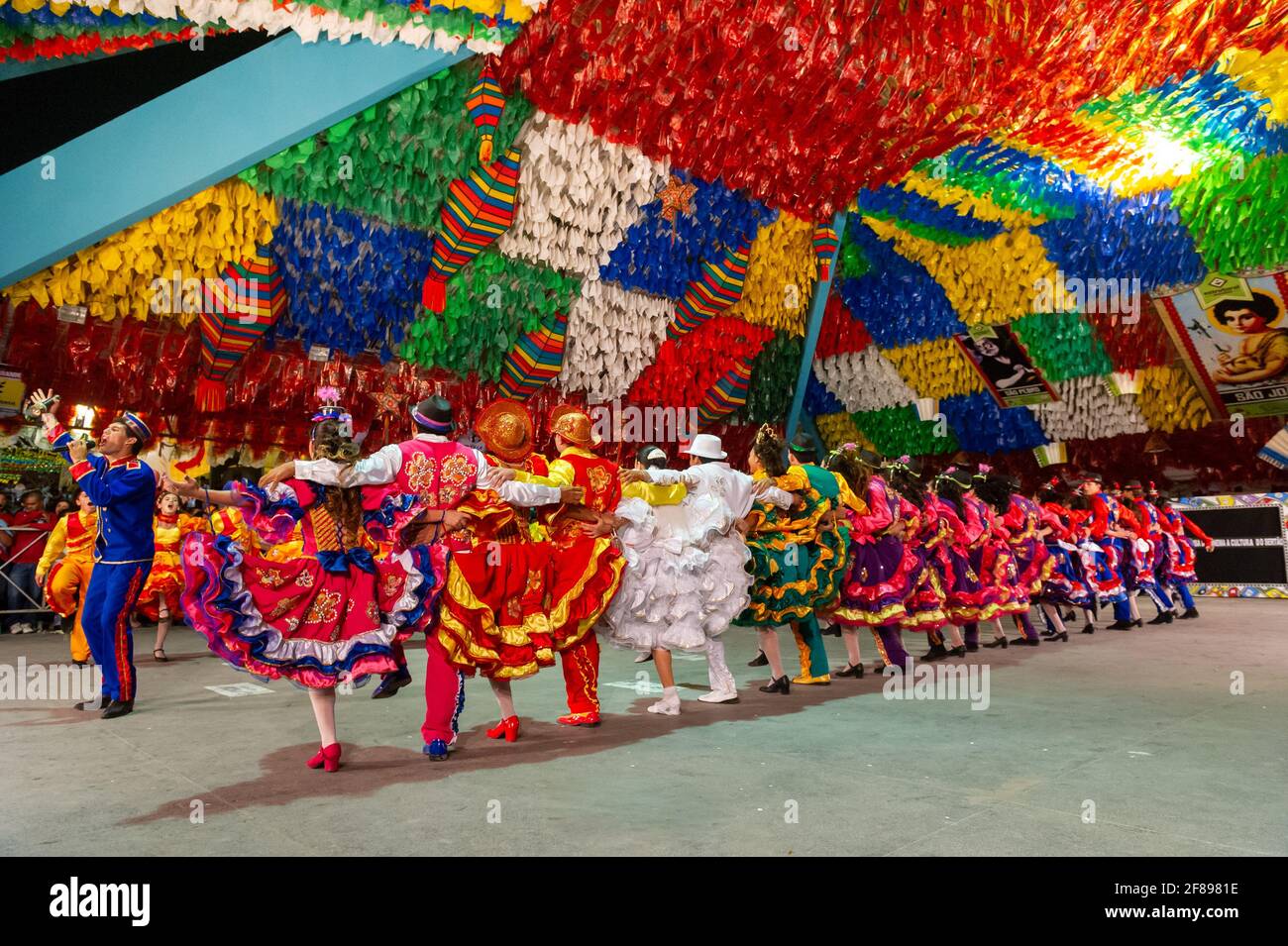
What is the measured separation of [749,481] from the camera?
5.12 metres

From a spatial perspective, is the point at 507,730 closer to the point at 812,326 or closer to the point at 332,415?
the point at 332,415

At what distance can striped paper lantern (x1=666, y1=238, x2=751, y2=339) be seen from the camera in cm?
1023

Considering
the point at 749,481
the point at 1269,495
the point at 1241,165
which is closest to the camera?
the point at 749,481

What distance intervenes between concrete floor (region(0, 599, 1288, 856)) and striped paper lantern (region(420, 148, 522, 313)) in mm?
4225

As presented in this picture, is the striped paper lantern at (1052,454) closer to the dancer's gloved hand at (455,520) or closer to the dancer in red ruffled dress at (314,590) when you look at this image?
the dancer's gloved hand at (455,520)

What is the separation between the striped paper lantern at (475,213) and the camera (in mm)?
7746

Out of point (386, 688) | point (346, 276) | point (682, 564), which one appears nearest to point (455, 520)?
point (682, 564)

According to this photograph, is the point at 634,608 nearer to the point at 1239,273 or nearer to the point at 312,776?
the point at 312,776

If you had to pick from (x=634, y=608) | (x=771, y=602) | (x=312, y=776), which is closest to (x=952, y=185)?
(x=771, y=602)

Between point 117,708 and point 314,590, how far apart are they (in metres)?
1.96

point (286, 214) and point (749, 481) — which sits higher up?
point (286, 214)

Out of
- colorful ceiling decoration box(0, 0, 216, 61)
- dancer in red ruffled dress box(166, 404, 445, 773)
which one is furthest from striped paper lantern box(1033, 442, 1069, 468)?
dancer in red ruffled dress box(166, 404, 445, 773)

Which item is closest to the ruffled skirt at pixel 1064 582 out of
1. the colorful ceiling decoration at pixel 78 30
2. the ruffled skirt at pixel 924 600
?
the ruffled skirt at pixel 924 600

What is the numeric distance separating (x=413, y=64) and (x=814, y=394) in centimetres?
1009
